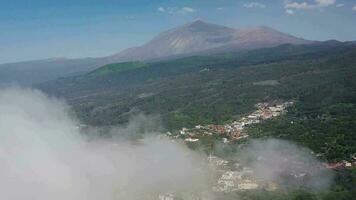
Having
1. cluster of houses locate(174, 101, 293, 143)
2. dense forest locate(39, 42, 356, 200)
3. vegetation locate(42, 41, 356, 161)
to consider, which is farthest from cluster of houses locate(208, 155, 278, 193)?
cluster of houses locate(174, 101, 293, 143)

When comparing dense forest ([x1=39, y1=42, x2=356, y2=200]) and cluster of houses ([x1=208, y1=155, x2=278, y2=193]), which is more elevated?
dense forest ([x1=39, y1=42, x2=356, y2=200])

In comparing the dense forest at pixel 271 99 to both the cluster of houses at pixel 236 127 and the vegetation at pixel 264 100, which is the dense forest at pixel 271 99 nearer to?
the vegetation at pixel 264 100

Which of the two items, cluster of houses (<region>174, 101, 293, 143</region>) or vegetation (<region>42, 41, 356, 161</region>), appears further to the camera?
cluster of houses (<region>174, 101, 293, 143</region>)

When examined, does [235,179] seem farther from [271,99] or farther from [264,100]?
[271,99]

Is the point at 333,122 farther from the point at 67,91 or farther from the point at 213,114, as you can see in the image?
the point at 67,91

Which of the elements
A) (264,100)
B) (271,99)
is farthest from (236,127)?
(271,99)

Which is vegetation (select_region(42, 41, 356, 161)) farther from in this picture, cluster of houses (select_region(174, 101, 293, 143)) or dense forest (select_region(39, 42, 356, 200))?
cluster of houses (select_region(174, 101, 293, 143))

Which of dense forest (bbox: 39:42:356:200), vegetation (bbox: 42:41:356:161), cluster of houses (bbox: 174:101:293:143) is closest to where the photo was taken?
dense forest (bbox: 39:42:356:200)

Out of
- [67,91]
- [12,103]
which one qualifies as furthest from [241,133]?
[67,91]

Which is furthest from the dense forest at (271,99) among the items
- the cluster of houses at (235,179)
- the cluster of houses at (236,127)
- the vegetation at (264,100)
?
the cluster of houses at (235,179)
